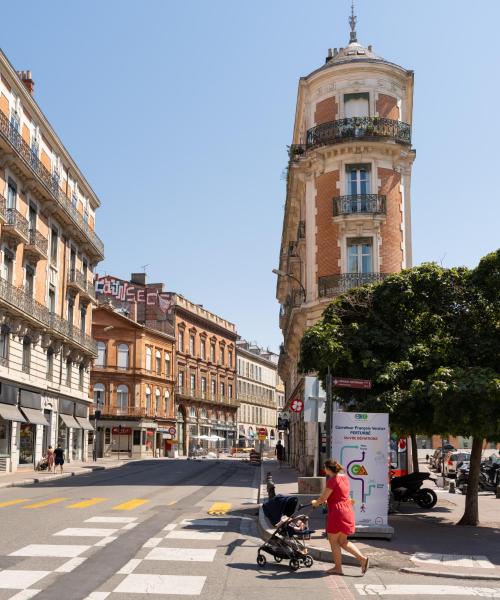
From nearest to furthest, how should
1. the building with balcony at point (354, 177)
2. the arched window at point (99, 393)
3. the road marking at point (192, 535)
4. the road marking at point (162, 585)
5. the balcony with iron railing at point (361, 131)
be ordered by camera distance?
the road marking at point (162, 585) < the road marking at point (192, 535) < the building with balcony at point (354, 177) < the balcony with iron railing at point (361, 131) < the arched window at point (99, 393)

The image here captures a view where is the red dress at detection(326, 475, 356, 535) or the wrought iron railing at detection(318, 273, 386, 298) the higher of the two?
the wrought iron railing at detection(318, 273, 386, 298)

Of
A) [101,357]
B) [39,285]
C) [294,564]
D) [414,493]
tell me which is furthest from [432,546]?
[101,357]

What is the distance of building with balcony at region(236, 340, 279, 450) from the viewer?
9569cm

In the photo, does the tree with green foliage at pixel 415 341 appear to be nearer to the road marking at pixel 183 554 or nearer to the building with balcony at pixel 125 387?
the road marking at pixel 183 554

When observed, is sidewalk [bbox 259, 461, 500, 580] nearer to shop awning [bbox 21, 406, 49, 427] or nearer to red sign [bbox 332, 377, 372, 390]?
red sign [bbox 332, 377, 372, 390]

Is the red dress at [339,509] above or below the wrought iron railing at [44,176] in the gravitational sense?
below

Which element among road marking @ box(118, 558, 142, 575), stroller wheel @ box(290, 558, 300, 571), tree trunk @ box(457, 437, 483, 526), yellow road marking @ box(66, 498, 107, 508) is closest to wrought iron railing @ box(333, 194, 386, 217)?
yellow road marking @ box(66, 498, 107, 508)

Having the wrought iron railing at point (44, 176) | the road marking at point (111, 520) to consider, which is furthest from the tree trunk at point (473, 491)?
the wrought iron railing at point (44, 176)

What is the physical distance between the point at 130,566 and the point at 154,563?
425 millimetres

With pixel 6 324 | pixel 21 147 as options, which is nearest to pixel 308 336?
pixel 6 324

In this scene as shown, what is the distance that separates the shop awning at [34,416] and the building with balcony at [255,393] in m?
52.4

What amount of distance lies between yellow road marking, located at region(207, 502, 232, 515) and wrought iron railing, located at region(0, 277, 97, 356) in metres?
16.9

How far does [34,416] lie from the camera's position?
37312 millimetres

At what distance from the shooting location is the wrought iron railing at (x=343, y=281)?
100 ft
